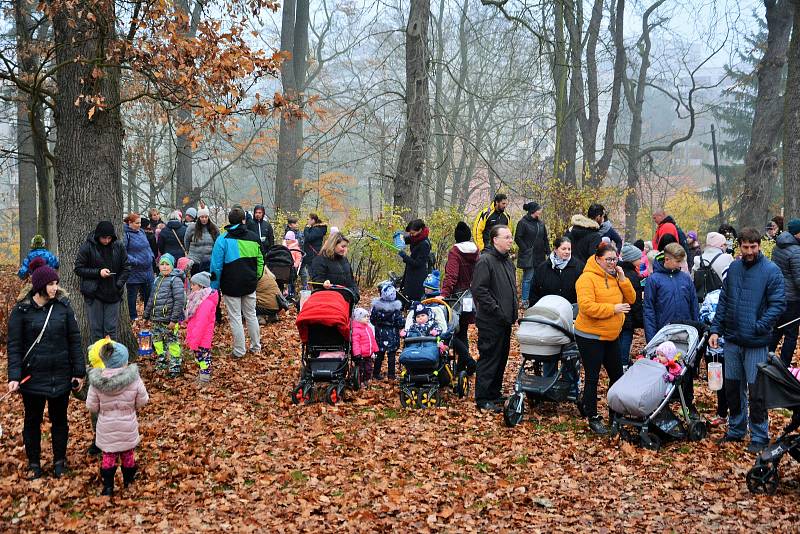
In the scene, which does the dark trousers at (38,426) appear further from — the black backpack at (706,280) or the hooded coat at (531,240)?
the hooded coat at (531,240)

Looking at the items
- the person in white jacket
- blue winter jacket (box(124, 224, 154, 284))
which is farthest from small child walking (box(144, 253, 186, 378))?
the person in white jacket

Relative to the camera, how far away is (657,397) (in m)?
6.89

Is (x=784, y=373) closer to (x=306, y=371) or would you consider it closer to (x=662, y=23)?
(x=306, y=371)

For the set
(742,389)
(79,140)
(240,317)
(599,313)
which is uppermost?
(79,140)

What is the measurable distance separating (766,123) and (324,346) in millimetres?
14870

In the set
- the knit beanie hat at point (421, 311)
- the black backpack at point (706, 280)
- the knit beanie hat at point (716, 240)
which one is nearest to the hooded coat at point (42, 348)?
the knit beanie hat at point (421, 311)

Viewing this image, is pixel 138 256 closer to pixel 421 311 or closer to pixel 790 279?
pixel 421 311

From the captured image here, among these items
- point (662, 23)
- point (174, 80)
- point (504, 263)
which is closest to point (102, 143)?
point (174, 80)

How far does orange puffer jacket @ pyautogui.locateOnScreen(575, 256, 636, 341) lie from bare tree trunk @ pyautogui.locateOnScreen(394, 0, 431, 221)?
8.24 m

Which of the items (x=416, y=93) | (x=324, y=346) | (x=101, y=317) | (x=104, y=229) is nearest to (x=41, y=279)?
(x=104, y=229)

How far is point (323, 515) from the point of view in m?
5.84

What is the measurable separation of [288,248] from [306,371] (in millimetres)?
6312

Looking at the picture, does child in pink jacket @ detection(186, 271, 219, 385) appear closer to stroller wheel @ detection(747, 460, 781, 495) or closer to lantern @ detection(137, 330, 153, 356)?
lantern @ detection(137, 330, 153, 356)

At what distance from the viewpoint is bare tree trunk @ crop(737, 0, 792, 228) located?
17.5 m
